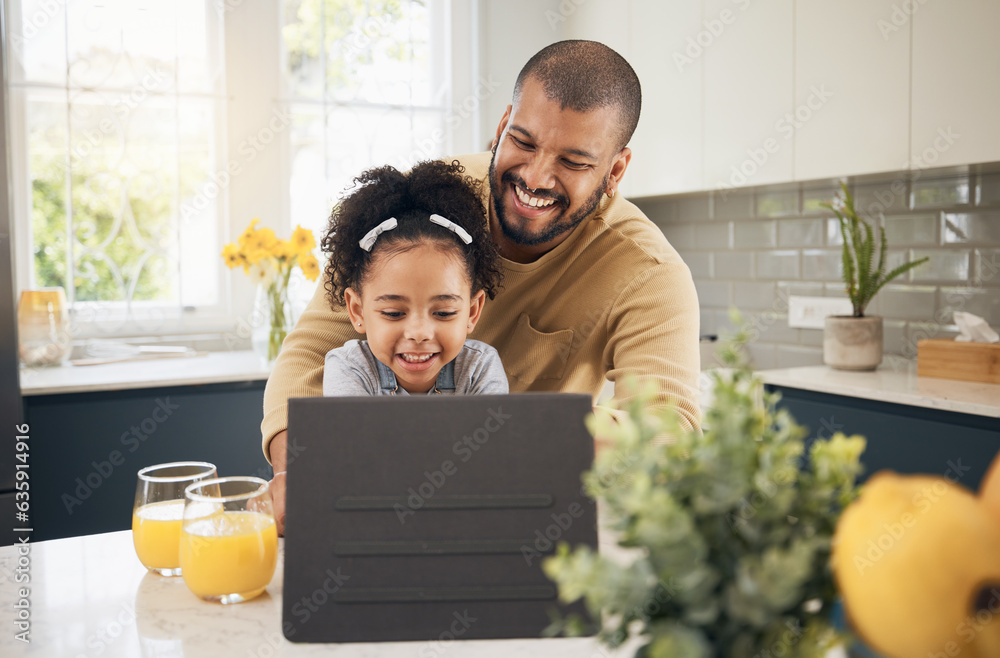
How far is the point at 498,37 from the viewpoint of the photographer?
12.3 ft

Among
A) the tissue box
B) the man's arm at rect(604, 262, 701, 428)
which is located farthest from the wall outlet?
the man's arm at rect(604, 262, 701, 428)

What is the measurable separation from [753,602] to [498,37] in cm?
368

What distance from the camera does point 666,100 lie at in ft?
10.5

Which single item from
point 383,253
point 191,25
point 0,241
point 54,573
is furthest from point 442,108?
point 54,573

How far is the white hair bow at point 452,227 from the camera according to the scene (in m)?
1.40

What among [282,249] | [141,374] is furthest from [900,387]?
[141,374]

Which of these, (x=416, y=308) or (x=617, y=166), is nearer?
(x=416, y=308)

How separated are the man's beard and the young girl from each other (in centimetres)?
9

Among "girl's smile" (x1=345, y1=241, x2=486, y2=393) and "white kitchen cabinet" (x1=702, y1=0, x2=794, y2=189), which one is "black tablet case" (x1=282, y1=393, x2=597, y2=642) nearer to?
"girl's smile" (x1=345, y1=241, x2=486, y2=393)

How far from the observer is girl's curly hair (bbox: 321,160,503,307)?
141cm

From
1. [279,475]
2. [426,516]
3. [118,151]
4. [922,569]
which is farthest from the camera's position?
[118,151]

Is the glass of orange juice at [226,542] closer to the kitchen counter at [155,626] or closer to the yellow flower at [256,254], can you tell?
the kitchen counter at [155,626]

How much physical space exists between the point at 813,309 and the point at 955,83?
102 cm

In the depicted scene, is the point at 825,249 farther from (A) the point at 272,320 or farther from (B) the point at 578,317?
(A) the point at 272,320
